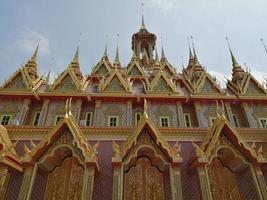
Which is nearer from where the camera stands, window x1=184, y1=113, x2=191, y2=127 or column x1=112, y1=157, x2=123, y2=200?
column x1=112, y1=157, x2=123, y2=200

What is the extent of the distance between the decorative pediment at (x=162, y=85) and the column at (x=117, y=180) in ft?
24.5

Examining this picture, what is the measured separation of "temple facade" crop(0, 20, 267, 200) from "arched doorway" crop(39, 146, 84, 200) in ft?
0.16

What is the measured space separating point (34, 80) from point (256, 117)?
53.7 feet

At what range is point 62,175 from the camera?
1169cm

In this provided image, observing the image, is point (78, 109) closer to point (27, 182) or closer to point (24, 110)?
point (24, 110)

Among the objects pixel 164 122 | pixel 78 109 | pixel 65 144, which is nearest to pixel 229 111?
pixel 164 122

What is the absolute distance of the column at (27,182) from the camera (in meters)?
9.71

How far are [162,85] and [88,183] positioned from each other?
31.4 feet

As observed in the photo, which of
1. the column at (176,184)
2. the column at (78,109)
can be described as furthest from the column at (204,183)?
the column at (78,109)

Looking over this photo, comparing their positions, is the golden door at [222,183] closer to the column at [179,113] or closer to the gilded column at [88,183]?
the column at [179,113]

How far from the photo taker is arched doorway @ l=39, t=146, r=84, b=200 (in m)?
11.1

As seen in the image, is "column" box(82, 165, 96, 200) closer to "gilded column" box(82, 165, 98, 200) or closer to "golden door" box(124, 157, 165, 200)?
"gilded column" box(82, 165, 98, 200)

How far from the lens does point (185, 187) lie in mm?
11164

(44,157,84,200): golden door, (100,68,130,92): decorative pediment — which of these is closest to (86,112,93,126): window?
(100,68,130,92): decorative pediment
